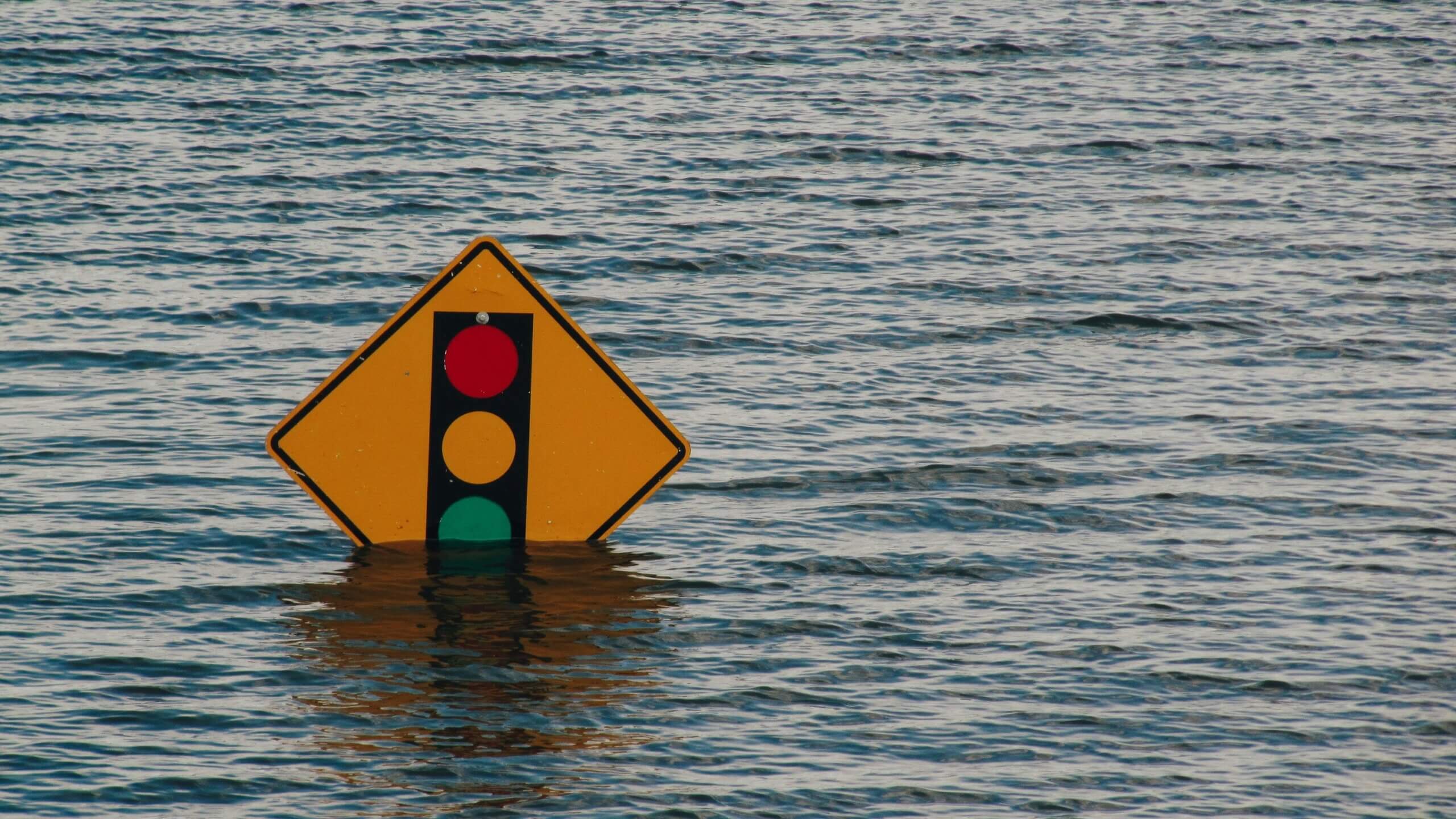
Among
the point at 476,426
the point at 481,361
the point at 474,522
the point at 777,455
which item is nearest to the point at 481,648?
the point at 474,522

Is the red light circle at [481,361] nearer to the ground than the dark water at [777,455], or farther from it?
farther from it

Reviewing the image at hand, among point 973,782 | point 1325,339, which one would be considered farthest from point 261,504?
point 1325,339

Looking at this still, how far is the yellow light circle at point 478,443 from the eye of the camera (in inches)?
343

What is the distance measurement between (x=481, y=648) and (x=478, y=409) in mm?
1313

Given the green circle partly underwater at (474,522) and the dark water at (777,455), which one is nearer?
the dark water at (777,455)

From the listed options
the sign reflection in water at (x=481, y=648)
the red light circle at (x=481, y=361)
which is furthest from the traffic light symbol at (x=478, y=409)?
the sign reflection in water at (x=481, y=648)

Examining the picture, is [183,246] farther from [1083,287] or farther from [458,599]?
[458,599]

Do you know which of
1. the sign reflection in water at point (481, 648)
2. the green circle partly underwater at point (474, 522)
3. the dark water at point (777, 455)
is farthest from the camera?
the green circle partly underwater at point (474, 522)

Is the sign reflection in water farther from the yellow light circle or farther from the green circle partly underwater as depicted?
the yellow light circle

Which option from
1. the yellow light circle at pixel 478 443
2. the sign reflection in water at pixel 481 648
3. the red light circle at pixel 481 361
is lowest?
the sign reflection in water at pixel 481 648

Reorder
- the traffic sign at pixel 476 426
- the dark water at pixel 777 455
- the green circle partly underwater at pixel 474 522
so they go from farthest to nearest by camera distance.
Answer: the green circle partly underwater at pixel 474 522 → the traffic sign at pixel 476 426 → the dark water at pixel 777 455

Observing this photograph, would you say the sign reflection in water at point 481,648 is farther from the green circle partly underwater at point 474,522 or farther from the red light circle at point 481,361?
the red light circle at point 481,361

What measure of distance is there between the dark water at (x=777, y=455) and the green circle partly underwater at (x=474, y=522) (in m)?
0.13

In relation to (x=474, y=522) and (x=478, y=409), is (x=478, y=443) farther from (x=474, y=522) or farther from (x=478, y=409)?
(x=474, y=522)
